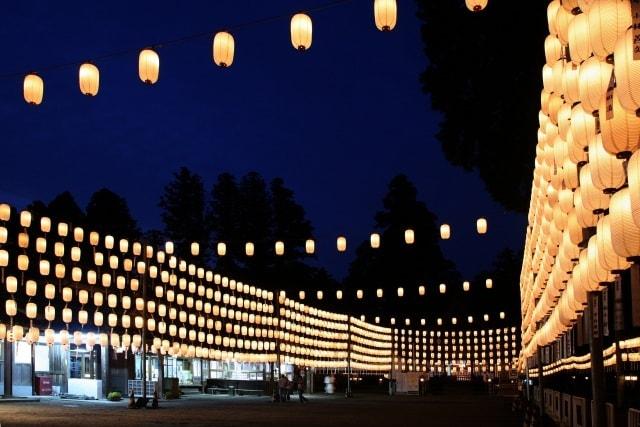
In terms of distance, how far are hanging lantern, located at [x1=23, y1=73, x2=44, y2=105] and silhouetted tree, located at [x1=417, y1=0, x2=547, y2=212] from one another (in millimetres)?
11300

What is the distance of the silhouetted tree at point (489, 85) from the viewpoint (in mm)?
19172

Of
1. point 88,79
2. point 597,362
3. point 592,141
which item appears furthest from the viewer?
point 88,79

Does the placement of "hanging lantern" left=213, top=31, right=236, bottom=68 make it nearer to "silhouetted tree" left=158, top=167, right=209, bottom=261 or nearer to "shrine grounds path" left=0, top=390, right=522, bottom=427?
"shrine grounds path" left=0, top=390, right=522, bottom=427

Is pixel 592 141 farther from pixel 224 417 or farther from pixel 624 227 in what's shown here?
pixel 224 417

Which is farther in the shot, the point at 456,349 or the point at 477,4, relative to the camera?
the point at 456,349

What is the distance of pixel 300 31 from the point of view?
1339 centimetres

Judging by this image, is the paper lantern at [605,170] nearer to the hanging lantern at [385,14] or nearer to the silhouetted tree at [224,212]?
the hanging lantern at [385,14]

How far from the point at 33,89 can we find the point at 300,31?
5284 millimetres

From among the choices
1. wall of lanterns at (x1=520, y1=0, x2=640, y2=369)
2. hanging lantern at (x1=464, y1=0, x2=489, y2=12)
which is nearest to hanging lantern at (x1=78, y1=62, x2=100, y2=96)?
hanging lantern at (x1=464, y1=0, x2=489, y2=12)

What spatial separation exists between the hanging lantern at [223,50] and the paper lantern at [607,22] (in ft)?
28.0

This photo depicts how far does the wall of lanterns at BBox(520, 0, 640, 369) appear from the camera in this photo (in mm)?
6008

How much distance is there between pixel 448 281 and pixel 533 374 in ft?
108

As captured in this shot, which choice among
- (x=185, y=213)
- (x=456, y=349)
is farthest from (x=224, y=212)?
(x=456, y=349)

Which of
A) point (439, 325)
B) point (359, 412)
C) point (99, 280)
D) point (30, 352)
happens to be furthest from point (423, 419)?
point (439, 325)
